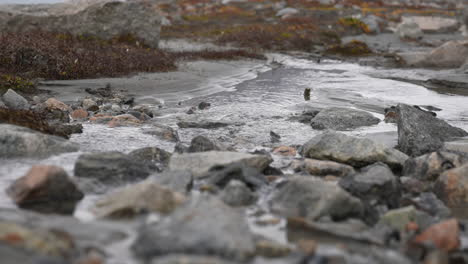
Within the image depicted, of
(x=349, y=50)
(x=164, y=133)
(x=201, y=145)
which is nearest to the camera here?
(x=201, y=145)

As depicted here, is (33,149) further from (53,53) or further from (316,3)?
(316,3)

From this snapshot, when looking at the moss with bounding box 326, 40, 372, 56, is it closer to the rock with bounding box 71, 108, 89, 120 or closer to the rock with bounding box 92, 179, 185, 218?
the rock with bounding box 71, 108, 89, 120

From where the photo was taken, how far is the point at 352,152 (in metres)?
6.60

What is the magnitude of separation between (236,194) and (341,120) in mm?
5383

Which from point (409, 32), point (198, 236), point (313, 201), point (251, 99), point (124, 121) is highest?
point (409, 32)

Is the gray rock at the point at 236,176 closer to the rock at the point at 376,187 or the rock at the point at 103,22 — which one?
the rock at the point at 376,187

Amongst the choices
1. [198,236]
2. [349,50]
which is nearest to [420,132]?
[198,236]

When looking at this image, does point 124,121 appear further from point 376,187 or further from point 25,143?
point 376,187

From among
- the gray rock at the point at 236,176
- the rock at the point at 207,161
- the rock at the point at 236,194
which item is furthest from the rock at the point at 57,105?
the rock at the point at 236,194

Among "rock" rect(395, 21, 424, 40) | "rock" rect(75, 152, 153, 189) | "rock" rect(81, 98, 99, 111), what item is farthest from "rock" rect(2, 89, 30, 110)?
"rock" rect(395, 21, 424, 40)

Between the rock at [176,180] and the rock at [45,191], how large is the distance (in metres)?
0.91

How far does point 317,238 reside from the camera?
4125 millimetres

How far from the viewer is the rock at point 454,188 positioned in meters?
5.39

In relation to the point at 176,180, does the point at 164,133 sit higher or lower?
lower
